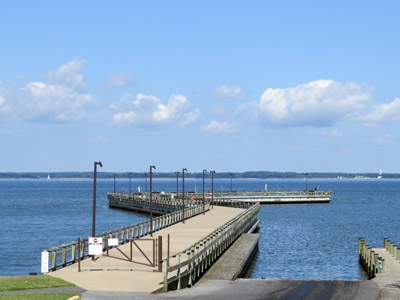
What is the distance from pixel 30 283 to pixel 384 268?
19.5 metres

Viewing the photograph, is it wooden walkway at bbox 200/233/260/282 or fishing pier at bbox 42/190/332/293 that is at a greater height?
fishing pier at bbox 42/190/332/293

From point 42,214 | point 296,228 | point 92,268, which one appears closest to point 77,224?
point 42,214

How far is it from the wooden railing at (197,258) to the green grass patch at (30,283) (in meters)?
4.39

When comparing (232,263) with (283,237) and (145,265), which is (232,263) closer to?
(145,265)

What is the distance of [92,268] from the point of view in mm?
29609

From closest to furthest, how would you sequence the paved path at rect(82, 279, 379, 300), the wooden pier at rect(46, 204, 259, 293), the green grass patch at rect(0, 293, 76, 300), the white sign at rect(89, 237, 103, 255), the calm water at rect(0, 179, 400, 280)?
the green grass patch at rect(0, 293, 76, 300)
the paved path at rect(82, 279, 379, 300)
the wooden pier at rect(46, 204, 259, 293)
the white sign at rect(89, 237, 103, 255)
the calm water at rect(0, 179, 400, 280)

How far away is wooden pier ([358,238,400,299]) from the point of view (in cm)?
2648

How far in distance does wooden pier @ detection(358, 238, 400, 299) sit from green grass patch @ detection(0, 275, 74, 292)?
1366 centimetres

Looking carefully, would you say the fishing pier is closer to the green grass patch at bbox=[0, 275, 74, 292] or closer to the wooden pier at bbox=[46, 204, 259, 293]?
the wooden pier at bbox=[46, 204, 259, 293]

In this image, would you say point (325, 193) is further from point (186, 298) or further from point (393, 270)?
point (186, 298)

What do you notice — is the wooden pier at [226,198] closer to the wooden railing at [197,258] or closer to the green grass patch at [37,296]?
the wooden railing at [197,258]

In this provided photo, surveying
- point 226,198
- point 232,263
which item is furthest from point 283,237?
point 226,198

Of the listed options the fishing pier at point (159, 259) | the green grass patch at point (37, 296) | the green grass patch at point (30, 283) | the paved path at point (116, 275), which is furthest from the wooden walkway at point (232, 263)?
the green grass patch at point (37, 296)

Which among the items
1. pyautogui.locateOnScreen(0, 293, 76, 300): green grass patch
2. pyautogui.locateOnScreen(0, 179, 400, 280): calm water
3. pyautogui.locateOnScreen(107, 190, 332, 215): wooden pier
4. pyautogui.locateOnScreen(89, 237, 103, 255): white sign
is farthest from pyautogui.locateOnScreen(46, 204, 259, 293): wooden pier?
pyautogui.locateOnScreen(107, 190, 332, 215): wooden pier
